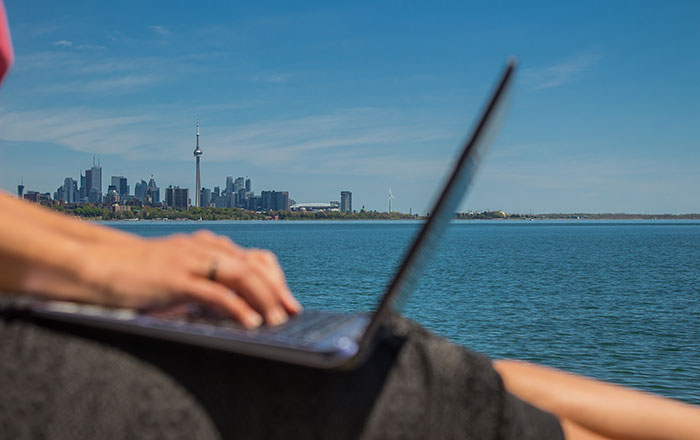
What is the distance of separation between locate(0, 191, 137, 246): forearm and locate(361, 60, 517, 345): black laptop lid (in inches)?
20.7

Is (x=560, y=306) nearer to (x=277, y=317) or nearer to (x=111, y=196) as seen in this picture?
(x=277, y=317)

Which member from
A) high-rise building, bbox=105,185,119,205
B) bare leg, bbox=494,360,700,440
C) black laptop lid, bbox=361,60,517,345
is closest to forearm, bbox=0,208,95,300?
black laptop lid, bbox=361,60,517,345

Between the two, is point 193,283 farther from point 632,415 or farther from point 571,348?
point 571,348

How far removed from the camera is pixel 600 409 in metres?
1.45

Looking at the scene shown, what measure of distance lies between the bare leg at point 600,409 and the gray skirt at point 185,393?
0.55 meters

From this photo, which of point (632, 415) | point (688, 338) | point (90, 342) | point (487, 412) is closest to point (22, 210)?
point (90, 342)

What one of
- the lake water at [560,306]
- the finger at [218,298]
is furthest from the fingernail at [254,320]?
the lake water at [560,306]

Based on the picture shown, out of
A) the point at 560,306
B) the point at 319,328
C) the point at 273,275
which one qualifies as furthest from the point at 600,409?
the point at 560,306

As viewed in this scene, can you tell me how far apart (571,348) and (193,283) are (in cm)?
2211

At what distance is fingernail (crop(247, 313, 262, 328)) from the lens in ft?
3.24

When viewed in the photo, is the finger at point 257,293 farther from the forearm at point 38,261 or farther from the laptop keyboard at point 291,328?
the forearm at point 38,261

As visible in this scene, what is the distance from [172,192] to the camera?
517 feet

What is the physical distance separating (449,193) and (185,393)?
1.74 feet

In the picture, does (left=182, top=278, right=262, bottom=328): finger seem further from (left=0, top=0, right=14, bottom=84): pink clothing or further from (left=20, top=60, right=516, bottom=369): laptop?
(left=0, top=0, right=14, bottom=84): pink clothing
